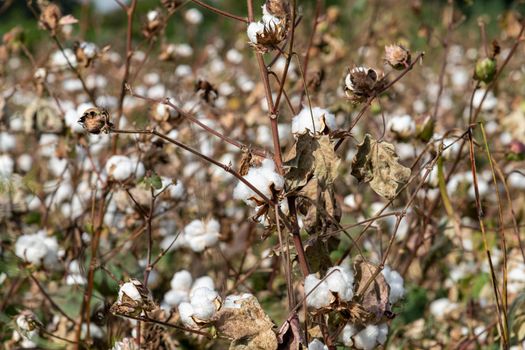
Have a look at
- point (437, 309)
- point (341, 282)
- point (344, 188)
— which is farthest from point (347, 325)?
point (344, 188)

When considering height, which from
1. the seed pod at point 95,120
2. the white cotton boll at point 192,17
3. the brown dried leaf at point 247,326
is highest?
the white cotton boll at point 192,17

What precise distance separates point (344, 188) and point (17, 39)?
89 cm

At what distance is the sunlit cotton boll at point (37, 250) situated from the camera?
1440 millimetres

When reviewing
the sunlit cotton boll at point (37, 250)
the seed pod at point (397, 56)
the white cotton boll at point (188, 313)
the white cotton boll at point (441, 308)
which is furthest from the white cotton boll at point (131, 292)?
the white cotton boll at point (441, 308)

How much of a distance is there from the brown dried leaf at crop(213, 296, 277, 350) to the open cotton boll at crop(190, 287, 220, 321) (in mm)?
13

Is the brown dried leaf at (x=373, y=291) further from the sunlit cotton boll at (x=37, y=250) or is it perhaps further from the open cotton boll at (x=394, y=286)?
the sunlit cotton boll at (x=37, y=250)

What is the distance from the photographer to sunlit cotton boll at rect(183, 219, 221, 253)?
150 cm

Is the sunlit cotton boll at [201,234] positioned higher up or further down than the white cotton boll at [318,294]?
higher up

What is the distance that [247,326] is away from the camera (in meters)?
0.86

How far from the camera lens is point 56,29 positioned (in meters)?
1.49

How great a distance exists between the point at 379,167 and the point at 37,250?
762 millimetres

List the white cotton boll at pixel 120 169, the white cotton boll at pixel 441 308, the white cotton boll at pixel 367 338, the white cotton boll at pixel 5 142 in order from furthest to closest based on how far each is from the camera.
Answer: the white cotton boll at pixel 5 142, the white cotton boll at pixel 441 308, the white cotton boll at pixel 120 169, the white cotton boll at pixel 367 338

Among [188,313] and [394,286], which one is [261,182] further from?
[394,286]

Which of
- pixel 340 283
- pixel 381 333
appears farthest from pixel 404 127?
pixel 340 283
